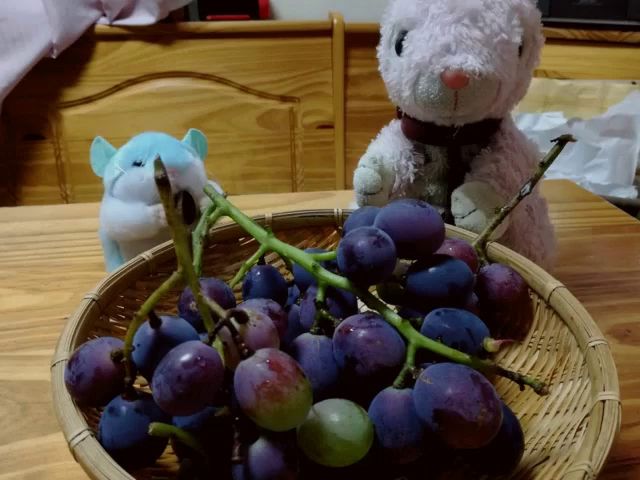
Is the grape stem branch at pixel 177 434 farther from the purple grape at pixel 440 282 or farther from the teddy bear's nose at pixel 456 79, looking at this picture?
the teddy bear's nose at pixel 456 79

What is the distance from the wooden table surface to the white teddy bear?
0.09 meters

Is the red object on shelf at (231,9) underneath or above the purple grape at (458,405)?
above

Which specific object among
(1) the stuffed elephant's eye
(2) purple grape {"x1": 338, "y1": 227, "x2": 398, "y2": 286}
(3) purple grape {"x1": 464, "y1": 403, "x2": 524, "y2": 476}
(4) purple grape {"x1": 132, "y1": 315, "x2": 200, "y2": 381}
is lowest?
(3) purple grape {"x1": 464, "y1": 403, "x2": 524, "y2": 476}

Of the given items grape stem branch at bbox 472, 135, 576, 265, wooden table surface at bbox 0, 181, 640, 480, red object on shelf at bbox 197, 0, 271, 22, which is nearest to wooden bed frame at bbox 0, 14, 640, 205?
red object on shelf at bbox 197, 0, 271, 22

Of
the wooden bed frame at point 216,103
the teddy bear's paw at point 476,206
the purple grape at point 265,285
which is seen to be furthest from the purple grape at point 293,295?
the wooden bed frame at point 216,103

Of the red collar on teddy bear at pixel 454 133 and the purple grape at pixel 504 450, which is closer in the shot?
the purple grape at pixel 504 450

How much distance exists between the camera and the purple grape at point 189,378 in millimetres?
360

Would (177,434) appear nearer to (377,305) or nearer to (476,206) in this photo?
(377,305)

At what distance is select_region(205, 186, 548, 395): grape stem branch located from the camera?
0.40m

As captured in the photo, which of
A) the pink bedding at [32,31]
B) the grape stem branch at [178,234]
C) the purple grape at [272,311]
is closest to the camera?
the grape stem branch at [178,234]

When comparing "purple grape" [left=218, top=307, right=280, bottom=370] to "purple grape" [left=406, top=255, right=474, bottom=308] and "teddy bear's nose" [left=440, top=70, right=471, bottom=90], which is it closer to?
"purple grape" [left=406, top=255, right=474, bottom=308]

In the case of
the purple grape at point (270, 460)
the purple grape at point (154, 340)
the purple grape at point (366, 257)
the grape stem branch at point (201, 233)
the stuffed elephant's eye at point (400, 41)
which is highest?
the stuffed elephant's eye at point (400, 41)

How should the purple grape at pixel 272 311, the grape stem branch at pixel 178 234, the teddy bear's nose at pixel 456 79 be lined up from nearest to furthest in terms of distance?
the grape stem branch at pixel 178 234
the purple grape at pixel 272 311
the teddy bear's nose at pixel 456 79

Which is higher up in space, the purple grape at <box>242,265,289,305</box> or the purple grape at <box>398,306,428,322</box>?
the purple grape at <box>398,306,428,322</box>
